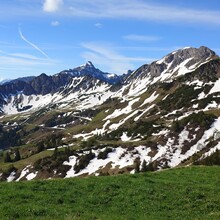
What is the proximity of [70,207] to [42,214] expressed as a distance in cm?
275

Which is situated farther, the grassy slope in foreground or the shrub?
the shrub

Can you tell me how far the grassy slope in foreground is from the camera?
73.9 feet

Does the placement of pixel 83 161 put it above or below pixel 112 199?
below

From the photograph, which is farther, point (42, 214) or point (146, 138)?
point (146, 138)

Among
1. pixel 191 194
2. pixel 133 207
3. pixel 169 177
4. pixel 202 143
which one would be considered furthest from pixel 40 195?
pixel 202 143

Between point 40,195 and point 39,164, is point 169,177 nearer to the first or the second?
point 40,195

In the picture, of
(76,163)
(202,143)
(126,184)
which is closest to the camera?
(126,184)

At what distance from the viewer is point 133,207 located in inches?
1001

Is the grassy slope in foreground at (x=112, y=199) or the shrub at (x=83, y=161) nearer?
the grassy slope in foreground at (x=112, y=199)

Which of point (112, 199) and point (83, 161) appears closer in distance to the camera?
point (112, 199)

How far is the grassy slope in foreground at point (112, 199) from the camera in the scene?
73.9 ft

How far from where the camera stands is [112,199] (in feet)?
89.3

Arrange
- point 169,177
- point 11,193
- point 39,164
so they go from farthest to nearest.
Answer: point 39,164 < point 169,177 < point 11,193

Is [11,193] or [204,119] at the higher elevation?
[204,119]
